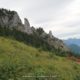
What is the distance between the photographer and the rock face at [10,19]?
161ft

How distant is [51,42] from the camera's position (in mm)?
55156

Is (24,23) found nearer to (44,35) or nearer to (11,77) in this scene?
→ (44,35)

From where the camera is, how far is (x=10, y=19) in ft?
166

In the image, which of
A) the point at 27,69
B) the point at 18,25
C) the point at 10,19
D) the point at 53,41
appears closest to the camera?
the point at 27,69

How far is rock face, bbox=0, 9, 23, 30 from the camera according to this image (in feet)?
161

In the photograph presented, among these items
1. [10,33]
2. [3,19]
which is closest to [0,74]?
[10,33]

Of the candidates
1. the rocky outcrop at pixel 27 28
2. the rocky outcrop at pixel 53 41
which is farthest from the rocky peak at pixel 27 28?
the rocky outcrop at pixel 53 41

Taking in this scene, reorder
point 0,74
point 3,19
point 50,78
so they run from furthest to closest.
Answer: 1. point 3,19
2. point 50,78
3. point 0,74

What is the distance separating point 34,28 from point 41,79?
36.2 metres

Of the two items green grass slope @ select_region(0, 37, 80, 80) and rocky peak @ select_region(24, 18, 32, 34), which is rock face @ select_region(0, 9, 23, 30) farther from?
green grass slope @ select_region(0, 37, 80, 80)

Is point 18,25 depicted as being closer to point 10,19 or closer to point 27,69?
point 10,19

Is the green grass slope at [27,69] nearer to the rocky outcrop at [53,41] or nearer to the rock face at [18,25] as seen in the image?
the rock face at [18,25]

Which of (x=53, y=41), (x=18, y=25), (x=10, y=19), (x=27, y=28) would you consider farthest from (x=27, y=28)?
(x=53, y=41)

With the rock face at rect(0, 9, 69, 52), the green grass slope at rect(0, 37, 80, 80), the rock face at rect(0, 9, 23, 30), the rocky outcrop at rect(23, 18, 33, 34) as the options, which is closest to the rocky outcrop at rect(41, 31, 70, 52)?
the rock face at rect(0, 9, 69, 52)
